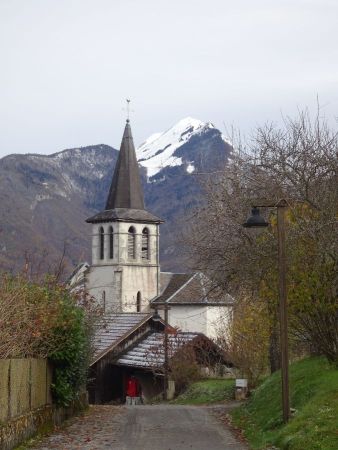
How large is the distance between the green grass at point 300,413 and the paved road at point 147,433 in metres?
0.65

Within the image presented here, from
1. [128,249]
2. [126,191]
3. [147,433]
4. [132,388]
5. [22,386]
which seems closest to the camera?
[22,386]

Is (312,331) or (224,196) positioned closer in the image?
(312,331)

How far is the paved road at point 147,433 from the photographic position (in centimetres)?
1561

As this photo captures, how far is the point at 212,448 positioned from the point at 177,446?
0.81 metres

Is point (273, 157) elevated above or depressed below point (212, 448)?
above

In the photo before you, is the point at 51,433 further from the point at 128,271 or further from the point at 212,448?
the point at 128,271

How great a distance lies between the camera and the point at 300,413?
15586 mm

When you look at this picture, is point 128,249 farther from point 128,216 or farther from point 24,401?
point 24,401

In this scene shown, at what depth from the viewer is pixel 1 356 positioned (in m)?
15.6

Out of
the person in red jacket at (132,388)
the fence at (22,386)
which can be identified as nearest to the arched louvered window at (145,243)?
the person in red jacket at (132,388)

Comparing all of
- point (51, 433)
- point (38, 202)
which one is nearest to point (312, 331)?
point (51, 433)

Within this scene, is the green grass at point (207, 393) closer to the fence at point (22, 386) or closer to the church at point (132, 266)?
the fence at point (22, 386)

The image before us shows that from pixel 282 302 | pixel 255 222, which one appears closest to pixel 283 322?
pixel 282 302

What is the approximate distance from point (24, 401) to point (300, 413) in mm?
5438
